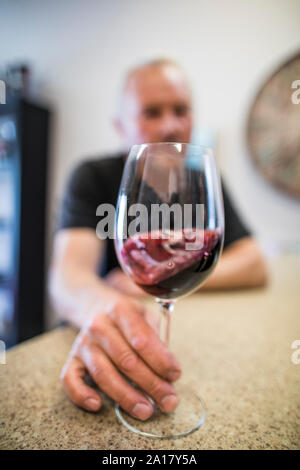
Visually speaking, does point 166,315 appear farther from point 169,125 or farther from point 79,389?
point 169,125

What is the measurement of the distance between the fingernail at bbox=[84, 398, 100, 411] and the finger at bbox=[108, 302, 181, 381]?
0.06m

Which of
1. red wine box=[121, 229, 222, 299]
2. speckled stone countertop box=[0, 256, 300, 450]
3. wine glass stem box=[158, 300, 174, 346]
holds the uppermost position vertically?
red wine box=[121, 229, 222, 299]

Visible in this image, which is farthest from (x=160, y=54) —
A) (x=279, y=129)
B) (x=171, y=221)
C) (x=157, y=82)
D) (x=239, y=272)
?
(x=171, y=221)

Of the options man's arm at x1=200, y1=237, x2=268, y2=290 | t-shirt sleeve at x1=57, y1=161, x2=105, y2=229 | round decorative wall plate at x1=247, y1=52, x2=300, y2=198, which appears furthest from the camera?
round decorative wall plate at x1=247, y1=52, x2=300, y2=198

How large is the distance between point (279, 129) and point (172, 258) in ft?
5.37

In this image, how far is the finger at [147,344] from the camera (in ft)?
1.08

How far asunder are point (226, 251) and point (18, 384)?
93 centimetres

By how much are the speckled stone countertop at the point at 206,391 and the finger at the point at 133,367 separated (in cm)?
4

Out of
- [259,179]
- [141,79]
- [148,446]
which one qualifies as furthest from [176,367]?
[259,179]

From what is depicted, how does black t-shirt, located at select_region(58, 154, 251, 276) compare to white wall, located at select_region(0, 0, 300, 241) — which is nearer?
black t-shirt, located at select_region(58, 154, 251, 276)

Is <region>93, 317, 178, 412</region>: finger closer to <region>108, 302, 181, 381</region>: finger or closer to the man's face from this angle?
<region>108, 302, 181, 381</region>: finger

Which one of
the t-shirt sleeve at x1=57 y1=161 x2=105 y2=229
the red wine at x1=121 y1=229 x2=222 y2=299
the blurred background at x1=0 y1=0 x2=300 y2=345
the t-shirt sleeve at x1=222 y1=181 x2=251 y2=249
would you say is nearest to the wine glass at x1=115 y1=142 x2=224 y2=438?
the red wine at x1=121 y1=229 x2=222 y2=299

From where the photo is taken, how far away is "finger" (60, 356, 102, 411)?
303mm

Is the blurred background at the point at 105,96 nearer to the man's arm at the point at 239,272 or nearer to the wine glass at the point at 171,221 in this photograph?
the man's arm at the point at 239,272
